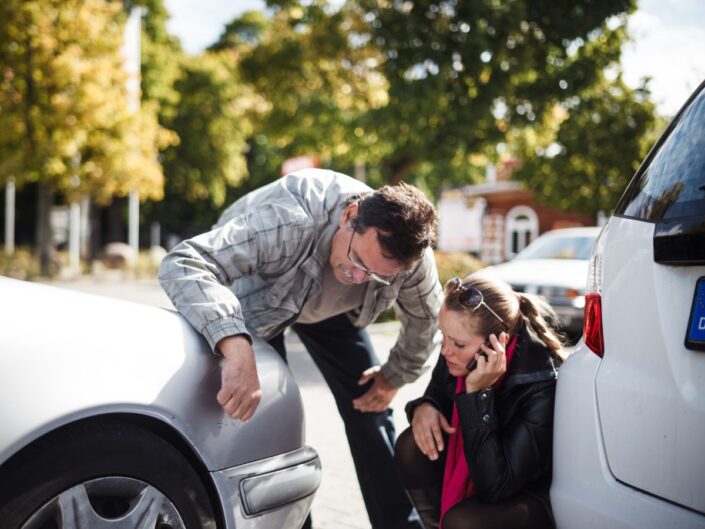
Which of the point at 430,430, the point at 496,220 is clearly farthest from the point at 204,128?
the point at 430,430

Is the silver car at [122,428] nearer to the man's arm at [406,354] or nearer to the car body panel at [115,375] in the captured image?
the car body panel at [115,375]

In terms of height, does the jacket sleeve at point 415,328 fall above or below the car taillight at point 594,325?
below

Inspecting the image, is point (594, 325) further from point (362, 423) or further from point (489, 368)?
point (362, 423)

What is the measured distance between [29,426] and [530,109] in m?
13.6

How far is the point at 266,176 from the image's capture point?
142 feet

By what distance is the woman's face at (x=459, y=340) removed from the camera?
2.38m

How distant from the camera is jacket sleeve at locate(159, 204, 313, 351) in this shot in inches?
86.3

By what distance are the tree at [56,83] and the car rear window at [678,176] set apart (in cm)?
1795

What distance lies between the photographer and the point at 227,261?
245cm

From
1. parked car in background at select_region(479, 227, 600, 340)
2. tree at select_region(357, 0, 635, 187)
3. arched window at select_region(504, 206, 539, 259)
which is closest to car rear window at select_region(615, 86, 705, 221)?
parked car in background at select_region(479, 227, 600, 340)

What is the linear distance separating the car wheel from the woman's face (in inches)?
35.8

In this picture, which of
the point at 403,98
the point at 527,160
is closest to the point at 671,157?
the point at 403,98

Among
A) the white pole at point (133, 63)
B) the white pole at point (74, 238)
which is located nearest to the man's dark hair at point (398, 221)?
the white pole at point (133, 63)

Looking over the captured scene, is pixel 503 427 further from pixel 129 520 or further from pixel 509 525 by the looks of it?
pixel 129 520
